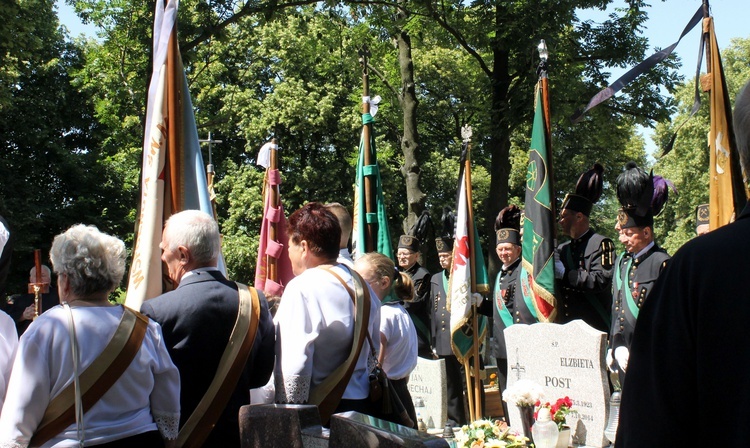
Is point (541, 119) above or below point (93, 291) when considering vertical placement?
above

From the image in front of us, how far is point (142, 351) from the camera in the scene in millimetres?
3086

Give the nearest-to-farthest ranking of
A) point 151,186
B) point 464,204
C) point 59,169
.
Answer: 1. point 151,186
2. point 464,204
3. point 59,169

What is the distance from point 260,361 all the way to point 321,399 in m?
0.36

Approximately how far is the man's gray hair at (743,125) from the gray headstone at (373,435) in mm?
1192

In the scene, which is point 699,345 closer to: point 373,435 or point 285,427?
point 373,435

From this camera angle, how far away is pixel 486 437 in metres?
5.52

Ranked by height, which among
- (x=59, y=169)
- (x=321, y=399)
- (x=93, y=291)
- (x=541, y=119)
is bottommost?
(x=321, y=399)

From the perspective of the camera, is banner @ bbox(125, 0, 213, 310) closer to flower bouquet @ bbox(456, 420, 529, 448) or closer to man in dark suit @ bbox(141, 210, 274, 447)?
man in dark suit @ bbox(141, 210, 274, 447)

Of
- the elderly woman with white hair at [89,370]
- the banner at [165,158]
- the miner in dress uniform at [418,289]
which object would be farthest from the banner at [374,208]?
the elderly woman with white hair at [89,370]

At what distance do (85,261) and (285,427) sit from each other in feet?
3.20

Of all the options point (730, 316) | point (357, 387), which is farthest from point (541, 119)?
point (730, 316)

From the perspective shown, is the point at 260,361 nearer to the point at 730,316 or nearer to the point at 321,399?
the point at 321,399

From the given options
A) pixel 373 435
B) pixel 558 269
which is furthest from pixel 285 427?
pixel 558 269

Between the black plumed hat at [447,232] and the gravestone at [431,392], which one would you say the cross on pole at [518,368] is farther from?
the black plumed hat at [447,232]
